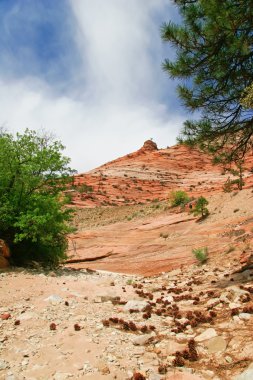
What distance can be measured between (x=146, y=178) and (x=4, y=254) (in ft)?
168

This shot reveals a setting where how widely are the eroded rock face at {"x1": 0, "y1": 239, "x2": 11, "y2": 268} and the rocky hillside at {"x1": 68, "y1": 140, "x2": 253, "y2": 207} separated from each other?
3325 centimetres

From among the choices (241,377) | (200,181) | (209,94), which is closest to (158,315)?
(241,377)

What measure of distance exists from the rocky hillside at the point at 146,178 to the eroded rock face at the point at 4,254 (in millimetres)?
33247

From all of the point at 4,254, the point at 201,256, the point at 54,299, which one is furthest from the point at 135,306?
the point at 201,256

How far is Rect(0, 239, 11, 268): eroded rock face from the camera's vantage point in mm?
11836

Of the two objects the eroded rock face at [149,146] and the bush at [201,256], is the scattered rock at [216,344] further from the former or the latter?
the eroded rock face at [149,146]

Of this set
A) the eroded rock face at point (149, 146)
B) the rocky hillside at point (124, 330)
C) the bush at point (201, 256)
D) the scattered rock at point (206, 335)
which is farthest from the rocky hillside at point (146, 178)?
the scattered rock at point (206, 335)

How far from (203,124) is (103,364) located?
24.5 ft

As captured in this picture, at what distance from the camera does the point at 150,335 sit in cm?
651

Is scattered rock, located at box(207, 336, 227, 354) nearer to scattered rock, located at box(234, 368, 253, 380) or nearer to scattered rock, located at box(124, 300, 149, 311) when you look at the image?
scattered rock, located at box(234, 368, 253, 380)

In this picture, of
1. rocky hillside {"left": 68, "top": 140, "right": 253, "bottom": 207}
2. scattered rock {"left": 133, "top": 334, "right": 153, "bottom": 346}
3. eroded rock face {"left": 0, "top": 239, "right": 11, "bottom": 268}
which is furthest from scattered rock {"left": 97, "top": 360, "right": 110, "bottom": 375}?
rocky hillside {"left": 68, "top": 140, "right": 253, "bottom": 207}

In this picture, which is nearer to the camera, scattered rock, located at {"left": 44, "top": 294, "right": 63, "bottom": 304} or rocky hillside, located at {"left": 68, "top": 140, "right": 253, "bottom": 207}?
scattered rock, located at {"left": 44, "top": 294, "right": 63, "bottom": 304}

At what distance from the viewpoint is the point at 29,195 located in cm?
1380

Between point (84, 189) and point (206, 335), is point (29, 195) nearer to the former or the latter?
point (206, 335)
